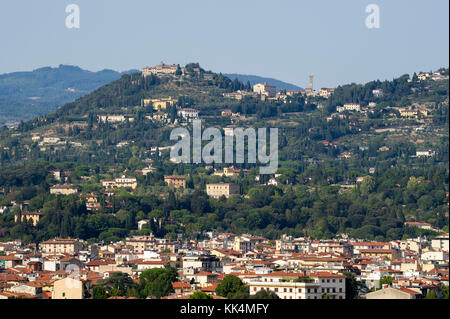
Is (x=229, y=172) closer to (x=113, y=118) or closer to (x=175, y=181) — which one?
(x=175, y=181)

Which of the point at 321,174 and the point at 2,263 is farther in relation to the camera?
the point at 321,174

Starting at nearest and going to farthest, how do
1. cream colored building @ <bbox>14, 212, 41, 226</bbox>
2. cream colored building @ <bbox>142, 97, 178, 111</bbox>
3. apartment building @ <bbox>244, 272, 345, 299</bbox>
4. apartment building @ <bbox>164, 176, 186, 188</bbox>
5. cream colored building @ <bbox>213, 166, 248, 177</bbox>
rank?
1. apartment building @ <bbox>244, 272, 345, 299</bbox>
2. cream colored building @ <bbox>14, 212, 41, 226</bbox>
3. apartment building @ <bbox>164, 176, 186, 188</bbox>
4. cream colored building @ <bbox>213, 166, 248, 177</bbox>
5. cream colored building @ <bbox>142, 97, 178, 111</bbox>

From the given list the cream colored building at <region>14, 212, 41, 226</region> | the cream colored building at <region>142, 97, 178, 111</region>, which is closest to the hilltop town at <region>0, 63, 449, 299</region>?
the cream colored building at <region>142, 97, 178, 111</region>

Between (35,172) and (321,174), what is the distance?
18.8 m

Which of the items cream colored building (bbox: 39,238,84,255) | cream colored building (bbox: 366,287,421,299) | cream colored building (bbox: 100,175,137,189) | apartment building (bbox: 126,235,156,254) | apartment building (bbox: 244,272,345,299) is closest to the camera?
apartment building (bbox: 244,272,345,299)

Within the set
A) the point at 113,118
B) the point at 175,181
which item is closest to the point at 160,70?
the point at 113,118

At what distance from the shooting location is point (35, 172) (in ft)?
320

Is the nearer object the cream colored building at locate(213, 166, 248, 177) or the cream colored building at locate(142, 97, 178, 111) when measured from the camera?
the cream colored building at locate(213, 166, 248, 177)

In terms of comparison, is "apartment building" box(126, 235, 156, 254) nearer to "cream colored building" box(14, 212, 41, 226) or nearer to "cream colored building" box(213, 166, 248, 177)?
"cream colored building" box(14, 212, 41, 226)

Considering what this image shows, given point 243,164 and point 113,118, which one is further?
point 113,118

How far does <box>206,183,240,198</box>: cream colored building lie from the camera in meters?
94.9

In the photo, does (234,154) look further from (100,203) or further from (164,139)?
(100,203)

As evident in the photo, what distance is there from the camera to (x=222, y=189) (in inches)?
3757
